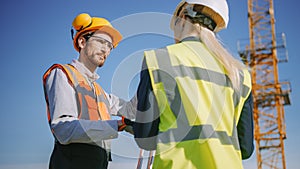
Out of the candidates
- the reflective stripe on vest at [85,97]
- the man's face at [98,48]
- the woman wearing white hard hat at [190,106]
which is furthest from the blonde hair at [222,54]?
the man's face at [98,48]

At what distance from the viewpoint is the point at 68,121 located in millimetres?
2494

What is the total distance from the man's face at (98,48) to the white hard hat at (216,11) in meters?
0.94

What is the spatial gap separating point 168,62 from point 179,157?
1.43 ft

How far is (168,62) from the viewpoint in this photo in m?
1.97

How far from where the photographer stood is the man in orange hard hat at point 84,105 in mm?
2477

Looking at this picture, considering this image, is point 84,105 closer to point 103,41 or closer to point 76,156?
point 76,156

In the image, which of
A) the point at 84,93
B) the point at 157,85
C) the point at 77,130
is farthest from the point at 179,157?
the point at 84,93

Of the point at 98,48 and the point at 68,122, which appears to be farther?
the point at 98,48

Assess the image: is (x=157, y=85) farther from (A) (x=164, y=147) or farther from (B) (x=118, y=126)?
(B) (x=118, y=126)

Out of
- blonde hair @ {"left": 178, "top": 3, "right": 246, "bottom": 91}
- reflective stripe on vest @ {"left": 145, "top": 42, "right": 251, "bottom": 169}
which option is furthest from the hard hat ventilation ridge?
reflective stripe on vest @ {"left": 145, "top": 42, "right": 251, "bottom": 169}

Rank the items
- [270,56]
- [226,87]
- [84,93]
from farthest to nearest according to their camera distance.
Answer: [270,56] < [84,93] < [226,87]

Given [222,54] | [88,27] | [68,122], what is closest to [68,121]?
[68,122]

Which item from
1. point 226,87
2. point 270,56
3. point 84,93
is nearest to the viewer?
point 226,87

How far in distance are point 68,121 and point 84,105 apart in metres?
0.29
